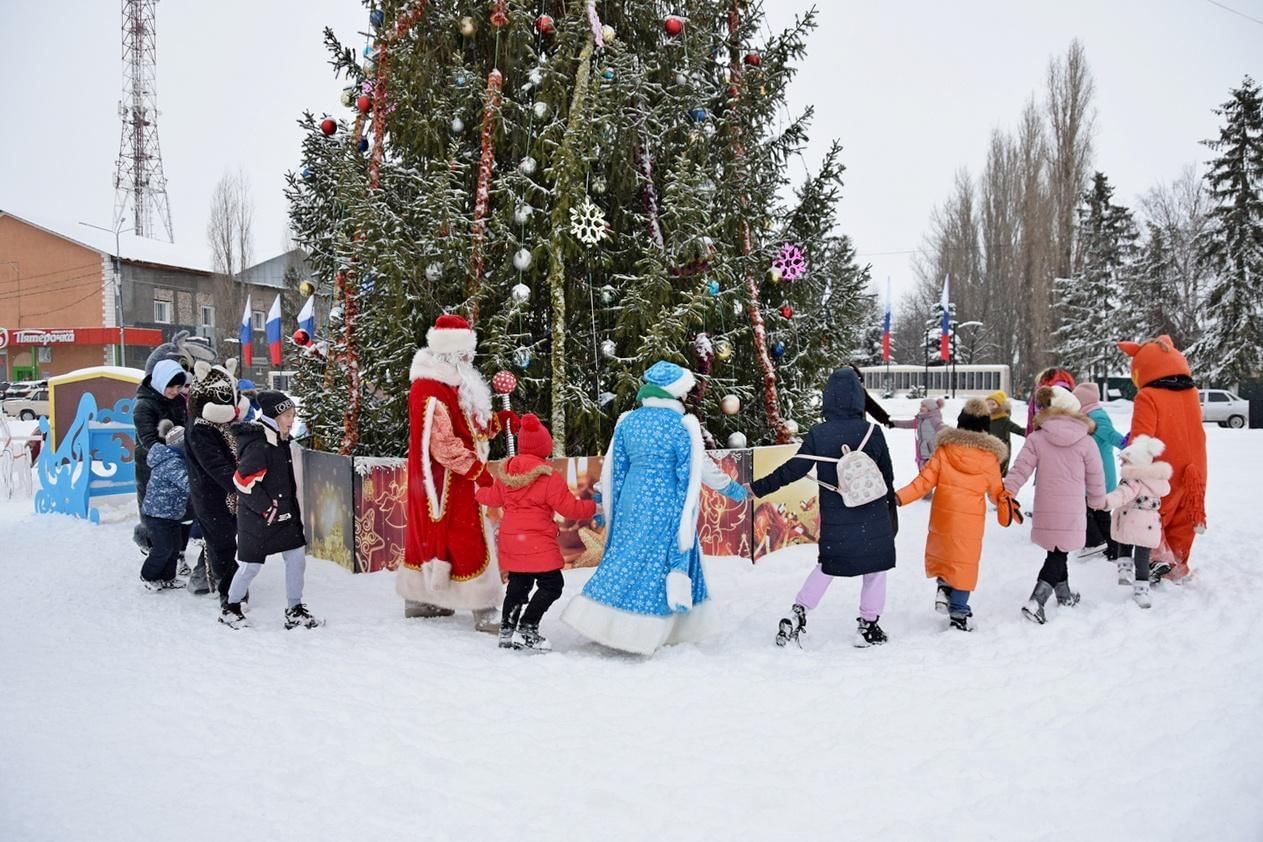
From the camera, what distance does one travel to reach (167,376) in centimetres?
712

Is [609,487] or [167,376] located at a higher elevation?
[167,376]

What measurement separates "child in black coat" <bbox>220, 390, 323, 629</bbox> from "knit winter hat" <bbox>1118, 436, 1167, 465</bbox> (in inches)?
Result: 240

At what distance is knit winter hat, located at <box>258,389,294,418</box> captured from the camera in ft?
19.4

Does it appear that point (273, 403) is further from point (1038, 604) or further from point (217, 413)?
point (1038, 604)

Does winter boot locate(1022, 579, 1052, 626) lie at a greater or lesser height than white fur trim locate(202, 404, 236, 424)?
lesser

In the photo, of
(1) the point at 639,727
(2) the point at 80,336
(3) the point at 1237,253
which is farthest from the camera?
(2) the point at 80,336

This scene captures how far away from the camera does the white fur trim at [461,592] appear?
18.8ft

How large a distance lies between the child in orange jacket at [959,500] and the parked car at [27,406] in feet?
118

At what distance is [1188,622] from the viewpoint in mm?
5617

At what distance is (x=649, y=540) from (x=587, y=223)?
3364 mm

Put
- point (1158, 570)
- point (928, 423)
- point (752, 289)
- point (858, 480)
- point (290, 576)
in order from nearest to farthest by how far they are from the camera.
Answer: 1. point (858, 480)
2. point (290, 576)
3. point (1158, 570)
4. point (752, 289)
5. point (928, 423)

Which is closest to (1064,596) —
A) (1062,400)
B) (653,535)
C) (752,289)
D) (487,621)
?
(1062,400)

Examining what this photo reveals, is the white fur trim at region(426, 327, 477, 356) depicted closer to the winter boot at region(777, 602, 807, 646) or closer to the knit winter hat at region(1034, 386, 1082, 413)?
the winter boot at region(777, 602, 807, 646)

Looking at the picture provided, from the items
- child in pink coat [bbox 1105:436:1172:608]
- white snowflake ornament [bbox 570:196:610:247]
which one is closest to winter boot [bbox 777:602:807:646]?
child in pink coat [bbox 1105:436:1172:608]
